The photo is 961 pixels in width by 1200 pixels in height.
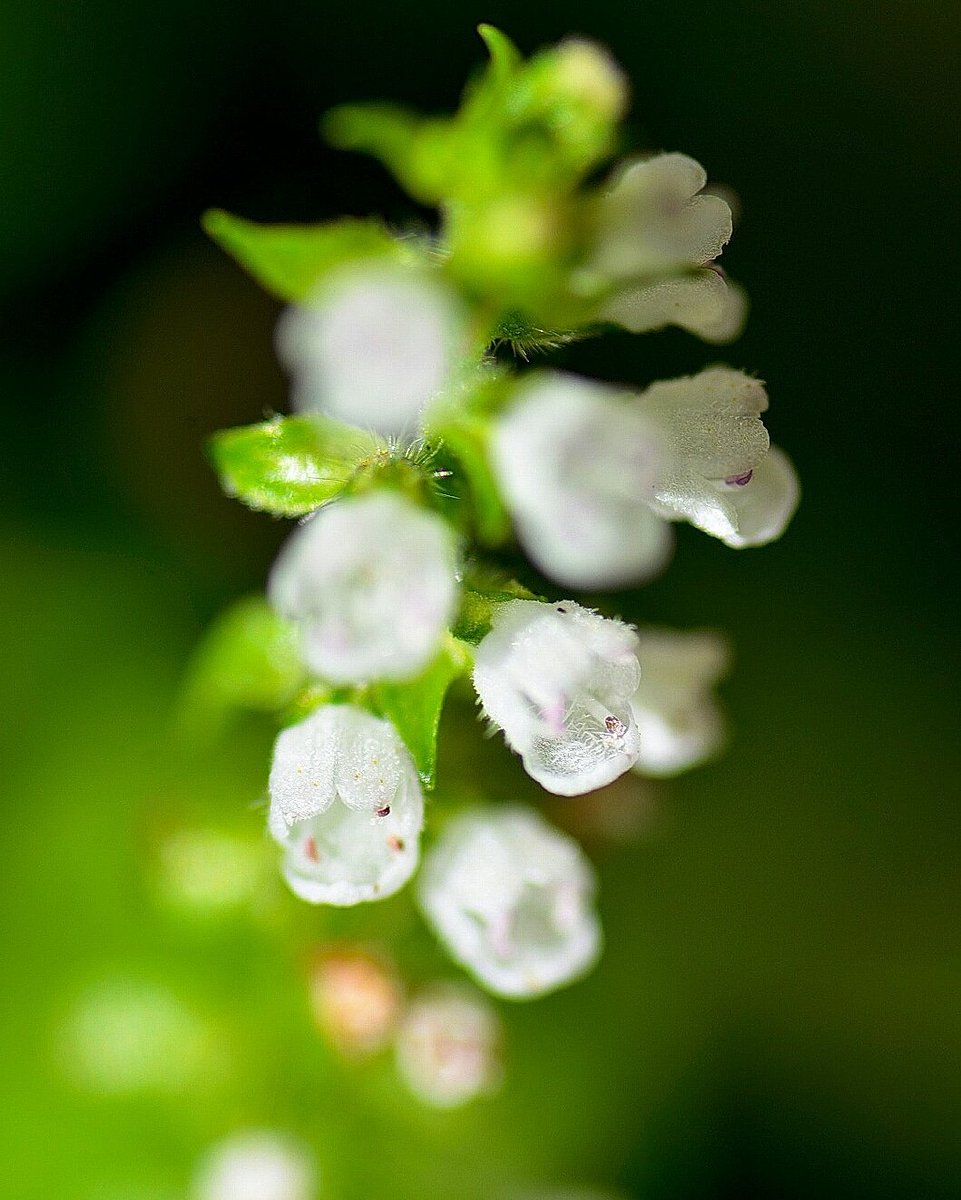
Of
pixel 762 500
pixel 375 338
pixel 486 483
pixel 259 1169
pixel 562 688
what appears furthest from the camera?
pixel 259 1169

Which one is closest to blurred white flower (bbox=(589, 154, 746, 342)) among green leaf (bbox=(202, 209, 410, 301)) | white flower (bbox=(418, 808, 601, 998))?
green leaf (bbox=(202, 209, 410, 301))

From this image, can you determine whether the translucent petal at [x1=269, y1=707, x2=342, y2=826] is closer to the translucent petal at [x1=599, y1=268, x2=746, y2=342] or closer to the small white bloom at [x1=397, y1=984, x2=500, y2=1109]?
the translucent petal at [x1=599, y1=268, x2=746, y2=342]

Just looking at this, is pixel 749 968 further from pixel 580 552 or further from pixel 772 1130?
pixel 580 552

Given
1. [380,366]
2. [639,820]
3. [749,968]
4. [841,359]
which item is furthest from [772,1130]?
[380,366]

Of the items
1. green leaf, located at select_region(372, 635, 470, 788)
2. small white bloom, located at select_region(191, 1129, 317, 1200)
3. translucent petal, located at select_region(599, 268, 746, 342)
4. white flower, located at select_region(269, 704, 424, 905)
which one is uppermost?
translucent petal, located at select_region(599, 268, 746, 342)

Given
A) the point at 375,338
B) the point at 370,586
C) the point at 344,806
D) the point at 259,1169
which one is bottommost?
the point at 259,1169

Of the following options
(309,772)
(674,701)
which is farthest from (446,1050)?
(309,772)

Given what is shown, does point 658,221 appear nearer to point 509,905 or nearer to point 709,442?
point 709,442

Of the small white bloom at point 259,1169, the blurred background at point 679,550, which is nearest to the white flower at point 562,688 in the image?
the small white bloom at point 259,1169
